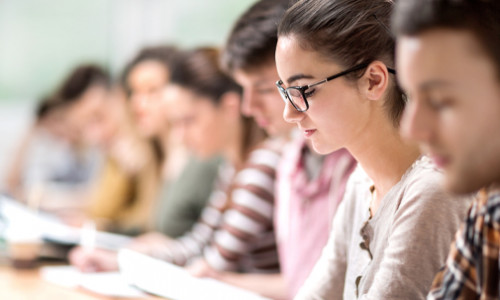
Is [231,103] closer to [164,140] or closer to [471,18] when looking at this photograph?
[164,140]

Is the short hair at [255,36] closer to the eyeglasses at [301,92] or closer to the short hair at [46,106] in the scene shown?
the eyeglasses at [301,92]

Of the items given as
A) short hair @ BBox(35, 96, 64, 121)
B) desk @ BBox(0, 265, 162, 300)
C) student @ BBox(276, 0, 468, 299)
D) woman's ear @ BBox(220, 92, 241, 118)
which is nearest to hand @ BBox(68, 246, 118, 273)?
desk @ BBox(0, 265, 162, 300)

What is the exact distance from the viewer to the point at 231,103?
7.03 ft

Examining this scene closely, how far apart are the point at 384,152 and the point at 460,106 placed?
34 centimetres

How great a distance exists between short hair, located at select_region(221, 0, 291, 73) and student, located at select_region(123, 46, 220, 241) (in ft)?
3.15

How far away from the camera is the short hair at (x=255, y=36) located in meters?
1.47

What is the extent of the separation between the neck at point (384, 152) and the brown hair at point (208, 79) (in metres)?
1.08

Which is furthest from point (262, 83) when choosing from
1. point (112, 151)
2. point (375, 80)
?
point (112, 151)

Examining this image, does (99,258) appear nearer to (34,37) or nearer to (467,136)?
(467,136)

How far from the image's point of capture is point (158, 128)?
2908 millimetres

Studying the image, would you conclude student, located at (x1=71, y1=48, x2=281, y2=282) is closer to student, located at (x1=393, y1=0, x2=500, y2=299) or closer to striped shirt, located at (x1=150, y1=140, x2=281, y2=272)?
striped shirt, located at (x1=150, y1=140, x2=281, y2=272)

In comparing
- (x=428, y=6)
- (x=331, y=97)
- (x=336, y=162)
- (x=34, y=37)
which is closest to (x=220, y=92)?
(x=336, y=162)

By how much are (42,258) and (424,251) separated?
164 cm

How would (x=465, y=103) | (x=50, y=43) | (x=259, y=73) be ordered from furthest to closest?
(x=50, y=43)
(x=259, y=73)
(x=465, y=103)
